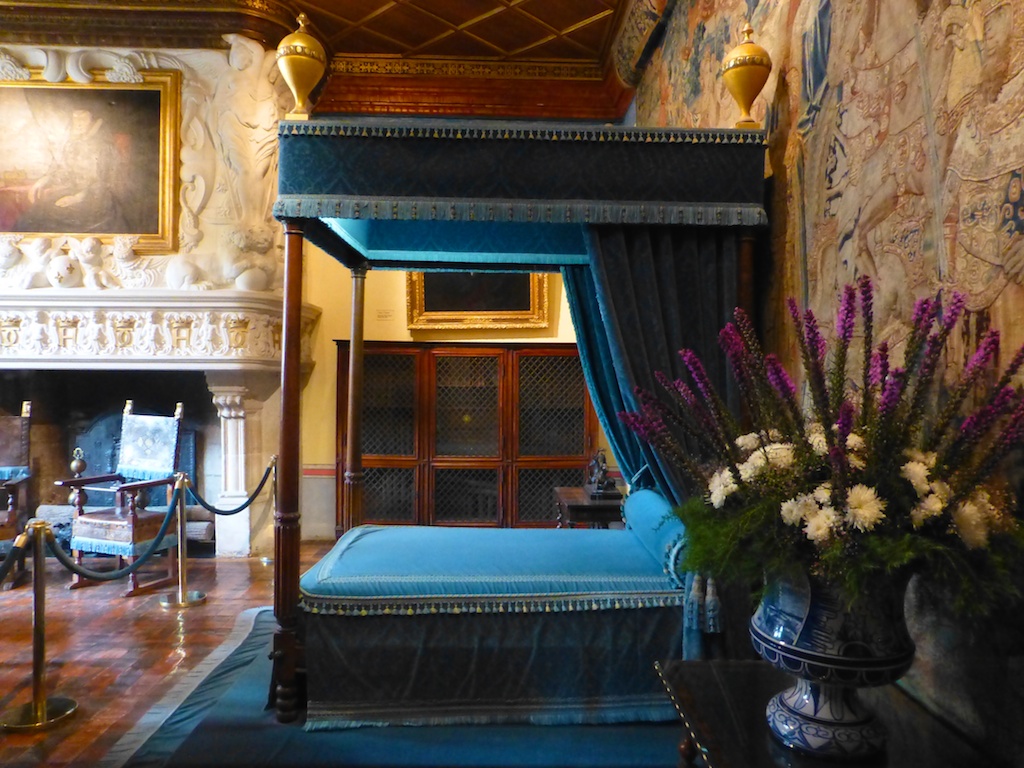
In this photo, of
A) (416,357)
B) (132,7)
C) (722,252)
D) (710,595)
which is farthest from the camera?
(416,357)

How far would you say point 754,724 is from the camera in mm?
1433

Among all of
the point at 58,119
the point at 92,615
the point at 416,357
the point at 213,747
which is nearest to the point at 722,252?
the point at 213,747

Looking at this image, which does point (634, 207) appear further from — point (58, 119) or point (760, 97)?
point (58, 119)

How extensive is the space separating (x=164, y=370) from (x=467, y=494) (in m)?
2.65

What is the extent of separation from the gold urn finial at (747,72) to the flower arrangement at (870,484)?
1.31 m

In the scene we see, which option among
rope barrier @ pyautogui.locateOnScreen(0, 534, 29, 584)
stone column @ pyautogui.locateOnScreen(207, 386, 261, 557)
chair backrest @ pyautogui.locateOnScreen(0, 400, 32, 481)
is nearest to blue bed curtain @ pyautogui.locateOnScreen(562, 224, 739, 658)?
rope barrier @ pyautogui.locateOnScreen(0, 534, 29, 584)

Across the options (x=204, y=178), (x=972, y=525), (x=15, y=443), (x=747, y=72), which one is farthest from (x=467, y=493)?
(x=972, y=525)

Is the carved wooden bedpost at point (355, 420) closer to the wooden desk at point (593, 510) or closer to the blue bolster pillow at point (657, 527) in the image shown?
the wooden desk at point (593, 510)

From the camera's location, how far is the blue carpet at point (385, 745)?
224cm

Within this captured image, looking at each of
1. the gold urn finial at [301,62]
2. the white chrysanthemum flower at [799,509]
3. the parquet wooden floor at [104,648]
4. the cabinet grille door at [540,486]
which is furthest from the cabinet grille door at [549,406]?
the white chrysanthemum flower at [799,509]

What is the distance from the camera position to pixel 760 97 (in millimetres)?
2760

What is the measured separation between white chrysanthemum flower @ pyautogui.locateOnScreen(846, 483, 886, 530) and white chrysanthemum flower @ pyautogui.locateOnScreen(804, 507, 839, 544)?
0.09 ft

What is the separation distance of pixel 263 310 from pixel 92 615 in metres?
2.37

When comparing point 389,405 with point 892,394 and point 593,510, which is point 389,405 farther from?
point 892,394
